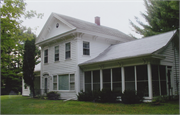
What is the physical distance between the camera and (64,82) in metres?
18.3

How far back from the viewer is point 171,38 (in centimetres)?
1395

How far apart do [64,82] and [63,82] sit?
6.6 inches

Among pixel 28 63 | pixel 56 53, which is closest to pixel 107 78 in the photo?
pixel 56 53

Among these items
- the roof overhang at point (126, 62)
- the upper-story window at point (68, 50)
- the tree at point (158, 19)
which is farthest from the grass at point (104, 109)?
the tree at point (158, 19)

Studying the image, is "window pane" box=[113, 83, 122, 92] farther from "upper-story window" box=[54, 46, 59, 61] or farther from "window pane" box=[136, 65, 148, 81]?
"upper-story window" box=[54, 46, 59, 61]

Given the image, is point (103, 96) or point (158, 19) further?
point (158, 19)

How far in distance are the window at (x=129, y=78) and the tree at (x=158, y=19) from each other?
8.36 metres

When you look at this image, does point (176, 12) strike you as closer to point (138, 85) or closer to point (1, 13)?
point (138, 85)

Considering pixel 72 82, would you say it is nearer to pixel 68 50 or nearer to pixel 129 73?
pixel 68 50

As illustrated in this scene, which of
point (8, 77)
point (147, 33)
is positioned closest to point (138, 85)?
point (147, 33)

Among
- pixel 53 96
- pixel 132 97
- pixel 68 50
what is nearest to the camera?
pixel 132 97

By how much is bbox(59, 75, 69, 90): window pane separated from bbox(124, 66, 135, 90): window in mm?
6229

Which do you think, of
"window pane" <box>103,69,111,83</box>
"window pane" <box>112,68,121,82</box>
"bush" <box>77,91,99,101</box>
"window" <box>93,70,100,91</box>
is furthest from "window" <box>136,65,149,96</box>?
"window" <box>93,70,100,91</box>

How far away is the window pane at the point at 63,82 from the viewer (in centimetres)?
1789
